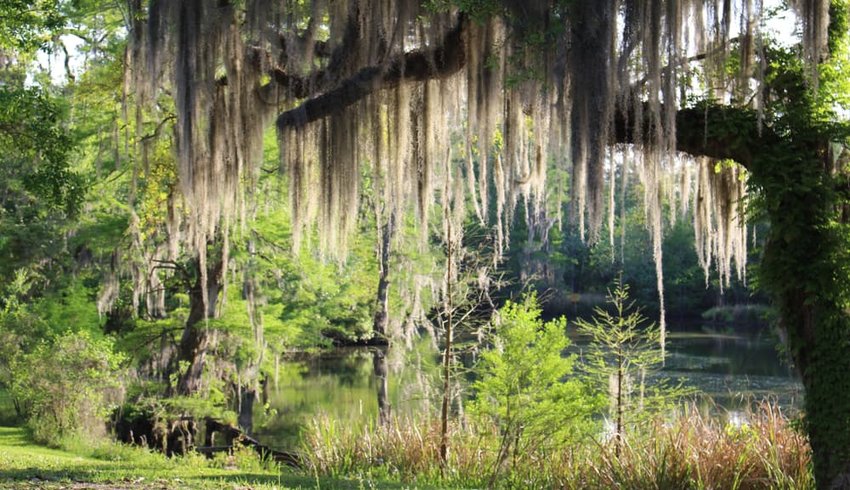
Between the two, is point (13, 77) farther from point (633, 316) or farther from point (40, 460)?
point (633, 316)

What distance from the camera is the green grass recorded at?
785 centimetres

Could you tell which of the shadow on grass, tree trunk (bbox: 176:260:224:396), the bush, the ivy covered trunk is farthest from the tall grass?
tree trunk (bbox: 176:260:224:396)

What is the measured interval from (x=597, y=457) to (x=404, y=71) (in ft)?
13.6

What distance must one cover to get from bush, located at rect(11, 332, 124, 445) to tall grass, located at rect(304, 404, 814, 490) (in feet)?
18.7

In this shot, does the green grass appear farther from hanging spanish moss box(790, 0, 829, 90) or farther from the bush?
hanging spanish moss box(790, 0, 829, 90)

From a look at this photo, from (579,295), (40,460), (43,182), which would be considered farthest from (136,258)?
(579,295)

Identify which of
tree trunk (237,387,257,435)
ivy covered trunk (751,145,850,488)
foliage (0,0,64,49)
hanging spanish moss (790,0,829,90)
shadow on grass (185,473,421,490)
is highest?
foliage (0,0,64,49)

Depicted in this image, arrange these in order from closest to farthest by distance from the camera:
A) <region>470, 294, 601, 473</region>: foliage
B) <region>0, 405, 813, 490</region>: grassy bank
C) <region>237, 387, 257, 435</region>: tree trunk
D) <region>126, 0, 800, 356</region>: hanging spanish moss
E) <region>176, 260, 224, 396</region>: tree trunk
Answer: <region>126, 0, 800, 356</region>: hanging spanish moss
<region>0, 405, 813, 490</region>: grassy bank
<region>470, 294, 601, 473</region>: foliage
<region>176, 260, 224, 396</region>: tree trunk
<region>237, 387, 257, 435</region>: tree trunk

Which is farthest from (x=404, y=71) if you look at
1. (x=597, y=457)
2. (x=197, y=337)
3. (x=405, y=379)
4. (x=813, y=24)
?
(x=405, y=379)

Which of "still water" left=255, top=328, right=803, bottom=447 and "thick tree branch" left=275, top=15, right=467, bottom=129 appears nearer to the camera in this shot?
"thick tree branch" left=275, top=15, right=467, bottom=129

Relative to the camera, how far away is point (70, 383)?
15.5 metres

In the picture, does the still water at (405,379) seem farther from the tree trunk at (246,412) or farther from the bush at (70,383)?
the bush at (70,383)

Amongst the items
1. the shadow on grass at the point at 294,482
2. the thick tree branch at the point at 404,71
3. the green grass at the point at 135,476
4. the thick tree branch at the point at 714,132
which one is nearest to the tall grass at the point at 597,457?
the shadow on grass at the point at 294,482

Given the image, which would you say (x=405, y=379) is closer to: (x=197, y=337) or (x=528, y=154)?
(x=197, y=337)
